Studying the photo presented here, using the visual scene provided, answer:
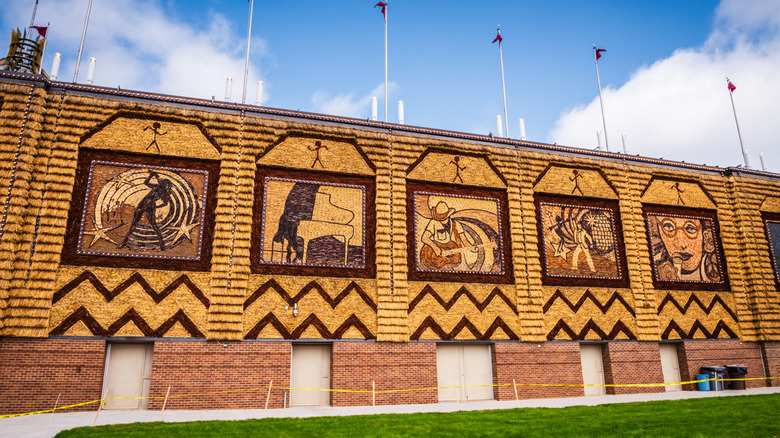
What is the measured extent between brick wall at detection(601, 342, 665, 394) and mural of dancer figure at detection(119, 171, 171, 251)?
18851mm

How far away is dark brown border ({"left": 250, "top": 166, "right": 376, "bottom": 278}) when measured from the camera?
1820 centimetres

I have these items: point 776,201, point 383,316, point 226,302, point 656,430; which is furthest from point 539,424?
point 776,201

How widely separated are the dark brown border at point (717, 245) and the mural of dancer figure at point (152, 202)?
69.5ft

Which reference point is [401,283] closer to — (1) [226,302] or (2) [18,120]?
(1) [226,302]

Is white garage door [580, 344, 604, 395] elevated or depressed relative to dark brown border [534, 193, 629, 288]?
depressed

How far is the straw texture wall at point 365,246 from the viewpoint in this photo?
16484 millimetres

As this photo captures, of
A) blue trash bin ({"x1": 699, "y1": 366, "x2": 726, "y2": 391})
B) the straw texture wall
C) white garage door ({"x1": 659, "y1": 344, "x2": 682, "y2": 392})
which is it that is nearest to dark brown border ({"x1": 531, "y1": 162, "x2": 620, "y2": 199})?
the straw texture wall

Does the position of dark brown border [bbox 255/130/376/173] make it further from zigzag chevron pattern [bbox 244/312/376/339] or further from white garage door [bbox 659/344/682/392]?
white garage door [bbox 659/344/682/392]

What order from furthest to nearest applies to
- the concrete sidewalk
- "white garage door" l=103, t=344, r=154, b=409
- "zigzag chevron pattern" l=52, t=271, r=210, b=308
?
"white garage door" l=103, t=344, r=154, b=409
"zigzag chevron pattern" l=52, t=271, r=210, b=308
the concrete sidewalk

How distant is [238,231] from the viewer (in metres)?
18.0

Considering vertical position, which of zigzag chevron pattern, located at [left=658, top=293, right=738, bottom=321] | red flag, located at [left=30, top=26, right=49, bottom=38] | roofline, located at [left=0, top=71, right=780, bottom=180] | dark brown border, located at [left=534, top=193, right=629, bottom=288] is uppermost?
red flag, located at [left=30, top=26, right=49, bottom=38]

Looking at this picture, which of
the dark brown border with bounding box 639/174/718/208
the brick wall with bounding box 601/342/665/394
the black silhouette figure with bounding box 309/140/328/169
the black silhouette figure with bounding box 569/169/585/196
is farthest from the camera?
the dark brown border with bounding box 639/174/718/208

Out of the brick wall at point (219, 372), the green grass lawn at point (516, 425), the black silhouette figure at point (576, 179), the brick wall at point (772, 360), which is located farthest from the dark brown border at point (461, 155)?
the brick wall at point (772, 360)

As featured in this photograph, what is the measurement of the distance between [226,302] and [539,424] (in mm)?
10950
